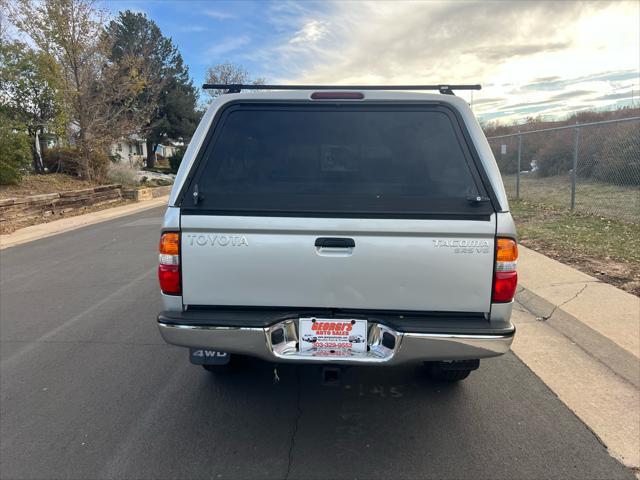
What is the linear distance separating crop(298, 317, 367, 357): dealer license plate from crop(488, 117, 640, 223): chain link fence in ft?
30.3

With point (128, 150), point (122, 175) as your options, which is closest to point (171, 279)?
point (122, 175)

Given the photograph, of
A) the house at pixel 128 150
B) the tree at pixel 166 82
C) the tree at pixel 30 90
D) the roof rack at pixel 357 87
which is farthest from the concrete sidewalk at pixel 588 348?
the tree at pixel 166 82

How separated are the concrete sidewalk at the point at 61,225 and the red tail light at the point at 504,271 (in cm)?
1088

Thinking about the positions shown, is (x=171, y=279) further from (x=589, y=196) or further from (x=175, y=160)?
(x=175, y=160)

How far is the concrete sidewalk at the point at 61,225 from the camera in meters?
11.2

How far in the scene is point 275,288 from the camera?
8.83 feet

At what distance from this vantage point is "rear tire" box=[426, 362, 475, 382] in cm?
342

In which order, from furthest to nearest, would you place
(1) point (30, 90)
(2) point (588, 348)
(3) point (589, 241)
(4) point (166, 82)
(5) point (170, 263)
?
(4) point (166, 82)
(1) point (30, 90)
(3) point (589, 241)
(2) point (588, 348)
(5) point (170, 263)

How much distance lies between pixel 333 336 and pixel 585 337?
2888 mm

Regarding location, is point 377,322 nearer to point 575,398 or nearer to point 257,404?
point 257,404

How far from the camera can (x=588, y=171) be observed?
17.9 metres

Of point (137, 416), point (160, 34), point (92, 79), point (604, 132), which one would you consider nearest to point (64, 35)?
point (92, 79)

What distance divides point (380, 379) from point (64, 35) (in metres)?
19.1

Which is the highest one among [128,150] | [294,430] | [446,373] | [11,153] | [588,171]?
[128,150]
